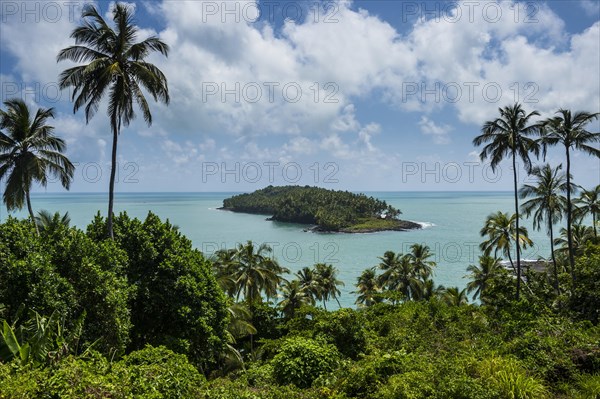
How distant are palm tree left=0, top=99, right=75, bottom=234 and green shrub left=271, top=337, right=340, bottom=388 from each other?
52.2 ft

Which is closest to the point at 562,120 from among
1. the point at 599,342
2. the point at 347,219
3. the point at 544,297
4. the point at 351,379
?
the point at 544,297

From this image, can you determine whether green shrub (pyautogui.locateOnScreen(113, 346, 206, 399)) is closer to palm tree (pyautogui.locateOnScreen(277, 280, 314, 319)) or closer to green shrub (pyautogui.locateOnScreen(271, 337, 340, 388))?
green shrub (pyautogui.locateOnScreen(271, 337, 340, 388))

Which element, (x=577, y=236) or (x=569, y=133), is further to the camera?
(x=577, y=236)

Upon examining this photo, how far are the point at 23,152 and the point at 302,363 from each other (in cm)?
1871

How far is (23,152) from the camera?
20.4m

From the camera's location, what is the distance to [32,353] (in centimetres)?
890

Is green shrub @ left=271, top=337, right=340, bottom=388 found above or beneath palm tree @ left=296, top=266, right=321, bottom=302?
above

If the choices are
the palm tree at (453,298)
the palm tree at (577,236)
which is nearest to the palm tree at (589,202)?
the palm tree at (577,236)

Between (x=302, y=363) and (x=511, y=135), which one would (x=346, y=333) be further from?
(x=511, y=135)

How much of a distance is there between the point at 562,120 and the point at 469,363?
22.3 m

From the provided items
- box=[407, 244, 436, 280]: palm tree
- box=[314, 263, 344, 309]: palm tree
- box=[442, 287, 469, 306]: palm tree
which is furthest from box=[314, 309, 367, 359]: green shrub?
box=[407, 244, 436, 280]: palm tree

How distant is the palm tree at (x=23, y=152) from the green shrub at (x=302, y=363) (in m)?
15.9

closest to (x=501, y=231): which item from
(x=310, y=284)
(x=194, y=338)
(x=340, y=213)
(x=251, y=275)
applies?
(x=310, y=284)

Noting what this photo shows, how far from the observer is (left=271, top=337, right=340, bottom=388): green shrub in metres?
11.0
